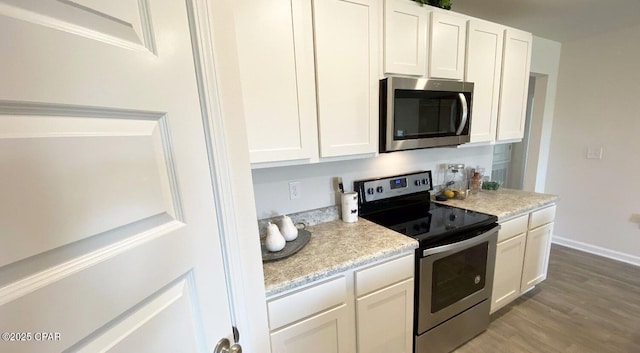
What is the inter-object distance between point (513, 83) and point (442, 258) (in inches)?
67.2

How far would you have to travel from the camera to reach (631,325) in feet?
6.57

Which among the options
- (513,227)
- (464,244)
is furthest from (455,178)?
(464,244)

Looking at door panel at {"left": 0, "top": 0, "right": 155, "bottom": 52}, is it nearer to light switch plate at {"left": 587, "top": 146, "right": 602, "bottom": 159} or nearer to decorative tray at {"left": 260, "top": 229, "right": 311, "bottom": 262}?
decorative tray at {"left": 260, "top": 229, "right": 311, "bottom": 262}

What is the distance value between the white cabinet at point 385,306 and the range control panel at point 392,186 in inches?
23.1

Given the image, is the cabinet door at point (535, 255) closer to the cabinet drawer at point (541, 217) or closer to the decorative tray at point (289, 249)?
the cabinet drawer at point (541, 217)

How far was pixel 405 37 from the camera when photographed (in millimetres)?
1581

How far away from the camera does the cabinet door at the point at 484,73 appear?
1.88m

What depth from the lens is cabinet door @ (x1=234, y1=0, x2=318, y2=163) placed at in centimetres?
118

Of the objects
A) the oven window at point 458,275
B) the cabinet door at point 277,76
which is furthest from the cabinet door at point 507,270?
the cabinet door at point 277,76

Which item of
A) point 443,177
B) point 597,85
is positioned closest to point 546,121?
point 597,85

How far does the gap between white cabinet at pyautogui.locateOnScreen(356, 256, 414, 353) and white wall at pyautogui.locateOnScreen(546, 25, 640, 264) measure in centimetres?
317

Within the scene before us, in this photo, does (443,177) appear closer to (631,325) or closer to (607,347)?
(607,347)

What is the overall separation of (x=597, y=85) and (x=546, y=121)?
55 centimetres

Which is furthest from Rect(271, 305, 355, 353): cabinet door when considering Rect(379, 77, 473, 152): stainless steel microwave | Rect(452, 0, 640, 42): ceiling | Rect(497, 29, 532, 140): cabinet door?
Rect(452, 0, 640, 42): ceiling
